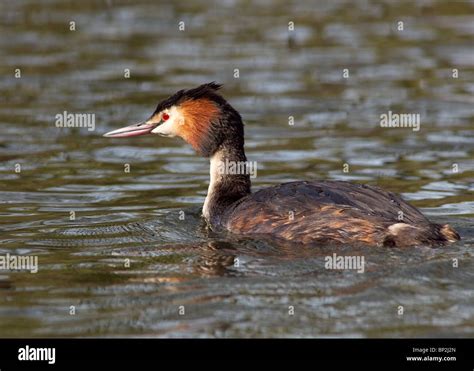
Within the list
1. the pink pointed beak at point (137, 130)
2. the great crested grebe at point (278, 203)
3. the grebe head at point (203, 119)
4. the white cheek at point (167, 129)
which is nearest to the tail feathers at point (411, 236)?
the great crested grebe at point (278, 203)

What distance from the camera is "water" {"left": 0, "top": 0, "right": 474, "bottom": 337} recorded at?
26.1 ft

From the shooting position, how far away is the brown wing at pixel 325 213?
368 inches

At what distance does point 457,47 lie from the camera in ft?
61.4

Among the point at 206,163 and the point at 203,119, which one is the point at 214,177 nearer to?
the point at 203,119

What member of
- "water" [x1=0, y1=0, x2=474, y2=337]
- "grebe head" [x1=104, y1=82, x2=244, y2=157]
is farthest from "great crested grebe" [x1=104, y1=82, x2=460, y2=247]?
"water" [x1=0, y1=0, x2=474, y2=337]

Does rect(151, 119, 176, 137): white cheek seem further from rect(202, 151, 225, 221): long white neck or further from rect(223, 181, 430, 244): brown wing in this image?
rect(223, 181, 430, 244): brown wing

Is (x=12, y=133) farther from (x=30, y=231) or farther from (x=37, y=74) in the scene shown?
(x=30, y=231)

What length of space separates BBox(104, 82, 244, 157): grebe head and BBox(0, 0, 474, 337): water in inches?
31.2

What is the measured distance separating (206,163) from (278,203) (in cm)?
382

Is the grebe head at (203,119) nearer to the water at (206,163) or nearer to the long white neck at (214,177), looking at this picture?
the long white neck at (214,177)

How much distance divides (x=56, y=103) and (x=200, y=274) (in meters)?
7.79

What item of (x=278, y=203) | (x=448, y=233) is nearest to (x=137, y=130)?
(x=278, y=203)

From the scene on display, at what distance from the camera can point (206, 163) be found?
1358 cm

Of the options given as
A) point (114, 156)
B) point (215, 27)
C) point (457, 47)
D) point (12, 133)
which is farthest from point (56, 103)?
point (457, 47)
